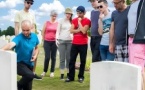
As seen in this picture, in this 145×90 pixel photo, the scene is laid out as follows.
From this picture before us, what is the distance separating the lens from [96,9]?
827 cm

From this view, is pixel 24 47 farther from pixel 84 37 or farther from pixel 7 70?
pixel 84 37

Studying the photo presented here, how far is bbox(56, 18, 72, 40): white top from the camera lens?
9.58 meters

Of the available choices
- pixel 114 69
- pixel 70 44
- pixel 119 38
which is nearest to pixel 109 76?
pixel 114 69

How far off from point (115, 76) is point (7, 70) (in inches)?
97.0

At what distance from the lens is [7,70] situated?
5.85m

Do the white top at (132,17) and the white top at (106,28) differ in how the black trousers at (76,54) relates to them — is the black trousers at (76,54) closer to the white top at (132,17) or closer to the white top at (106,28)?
the white top at (106,28)

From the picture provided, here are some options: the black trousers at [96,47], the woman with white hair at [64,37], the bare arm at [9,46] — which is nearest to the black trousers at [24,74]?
the bare arm at [9,46]

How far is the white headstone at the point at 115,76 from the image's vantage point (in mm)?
3609

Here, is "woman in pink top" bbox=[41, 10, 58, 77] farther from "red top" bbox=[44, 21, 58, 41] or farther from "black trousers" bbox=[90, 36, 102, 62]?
"black trousers" bbox=[90, 36, 102, 62]

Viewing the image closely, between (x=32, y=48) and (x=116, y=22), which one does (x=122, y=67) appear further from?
(x=32, y=48)

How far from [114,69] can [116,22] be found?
2626 mm

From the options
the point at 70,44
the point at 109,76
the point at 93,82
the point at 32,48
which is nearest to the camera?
the point at 109,76

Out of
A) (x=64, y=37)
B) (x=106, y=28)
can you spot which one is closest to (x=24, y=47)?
(x=106, y=28)

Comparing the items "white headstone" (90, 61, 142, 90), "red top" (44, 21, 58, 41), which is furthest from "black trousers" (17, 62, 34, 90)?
"red top" (44, 21, 58, 41)
